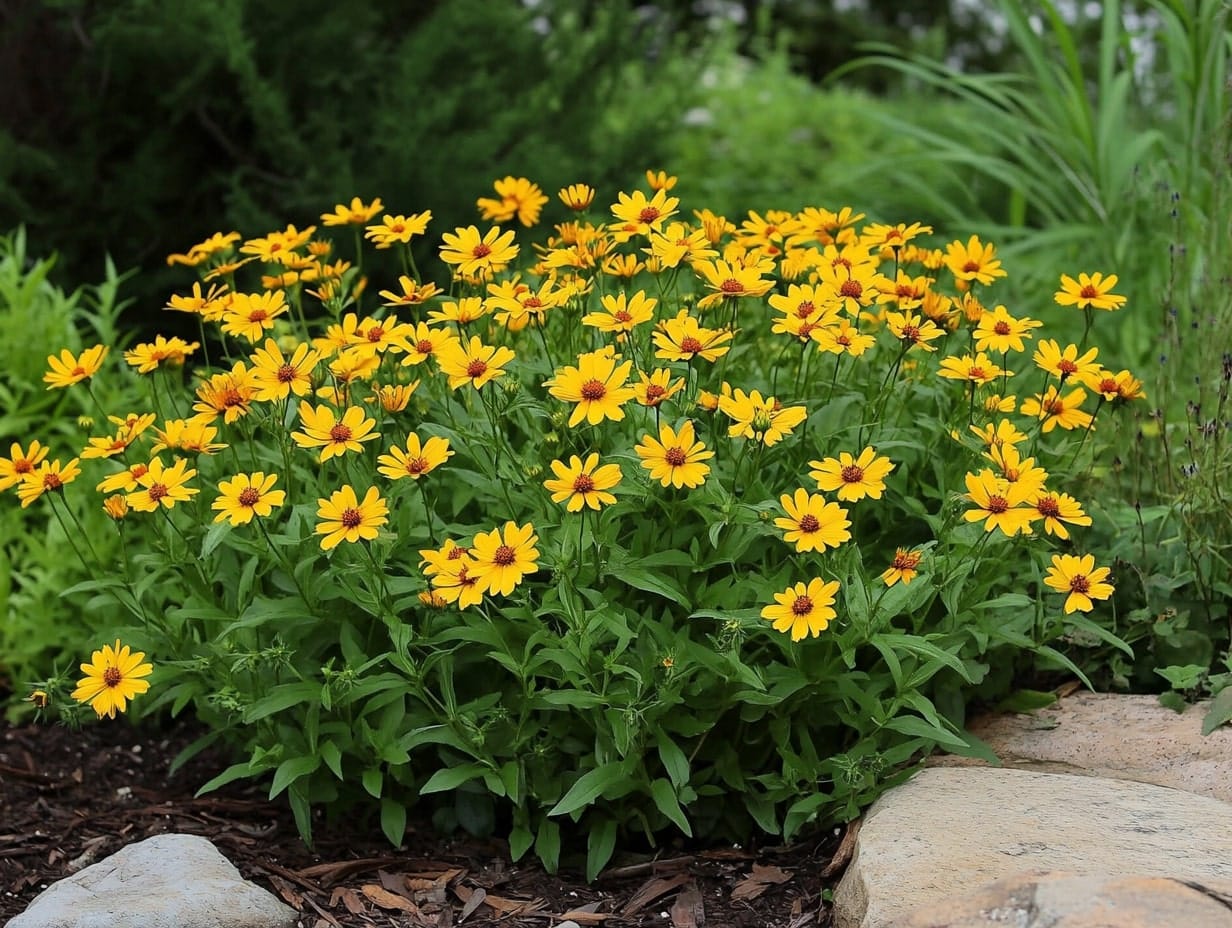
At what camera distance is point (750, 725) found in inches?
99.3

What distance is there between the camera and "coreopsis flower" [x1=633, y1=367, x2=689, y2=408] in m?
2.13

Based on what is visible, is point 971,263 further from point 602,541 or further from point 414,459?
point 414,459

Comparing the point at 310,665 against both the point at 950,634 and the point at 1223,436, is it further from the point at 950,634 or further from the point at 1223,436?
the point at 1223,436

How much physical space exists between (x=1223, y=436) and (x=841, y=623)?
1077mm

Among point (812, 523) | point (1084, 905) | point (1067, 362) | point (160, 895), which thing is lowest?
point (160, 895)

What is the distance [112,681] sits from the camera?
7.20 feet

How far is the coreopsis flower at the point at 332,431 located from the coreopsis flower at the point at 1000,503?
942mm

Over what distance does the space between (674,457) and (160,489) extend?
33.1 inches

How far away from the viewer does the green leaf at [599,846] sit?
241 centimetres

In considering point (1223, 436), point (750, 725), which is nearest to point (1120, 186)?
point (1223, 436)

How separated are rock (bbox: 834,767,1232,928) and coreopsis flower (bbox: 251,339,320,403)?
117 cm

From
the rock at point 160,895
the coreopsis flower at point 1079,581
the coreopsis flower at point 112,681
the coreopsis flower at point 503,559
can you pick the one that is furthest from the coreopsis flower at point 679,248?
the rock at point 160,895

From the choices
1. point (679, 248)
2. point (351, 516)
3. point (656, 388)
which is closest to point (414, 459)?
point (351, 516)

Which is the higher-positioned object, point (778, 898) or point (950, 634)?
point (950, 634)
